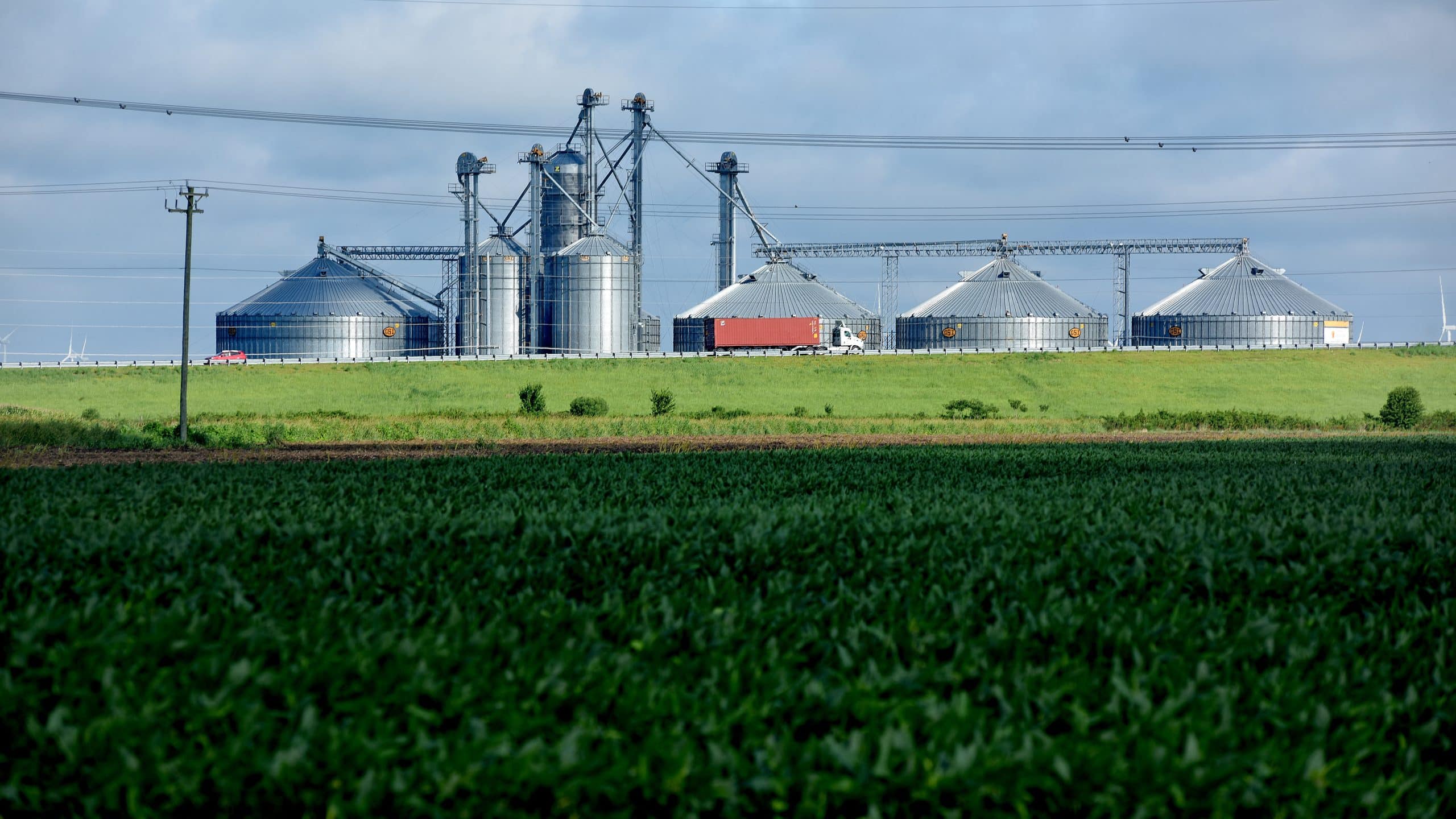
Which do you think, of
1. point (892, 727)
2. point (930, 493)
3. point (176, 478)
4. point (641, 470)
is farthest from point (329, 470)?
point (892, 727)

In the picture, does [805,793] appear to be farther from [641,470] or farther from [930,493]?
[641,470]

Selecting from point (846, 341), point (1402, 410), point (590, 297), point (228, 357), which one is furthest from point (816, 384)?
point (228, 357)

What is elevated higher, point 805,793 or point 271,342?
point 271,342

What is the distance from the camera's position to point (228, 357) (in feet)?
323

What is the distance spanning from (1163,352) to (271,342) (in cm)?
7593

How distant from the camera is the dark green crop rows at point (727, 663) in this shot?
6559 millimetres

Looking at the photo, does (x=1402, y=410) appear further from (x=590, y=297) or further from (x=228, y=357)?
(x=228, y=357)

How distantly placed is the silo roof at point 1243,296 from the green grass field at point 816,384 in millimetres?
14712

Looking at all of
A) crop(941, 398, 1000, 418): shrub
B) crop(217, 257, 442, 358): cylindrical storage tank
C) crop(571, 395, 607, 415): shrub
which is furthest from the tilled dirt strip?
crop(217, 257, 442, 358): cylindrical storage tank

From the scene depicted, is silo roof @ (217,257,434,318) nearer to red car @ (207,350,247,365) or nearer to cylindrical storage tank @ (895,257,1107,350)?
red car @ (207,350,247,365)

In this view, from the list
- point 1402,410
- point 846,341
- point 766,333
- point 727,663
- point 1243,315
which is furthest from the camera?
point 1243,315

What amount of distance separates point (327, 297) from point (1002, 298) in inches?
2426

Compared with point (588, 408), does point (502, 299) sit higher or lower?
higher

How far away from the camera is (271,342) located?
341 ft
